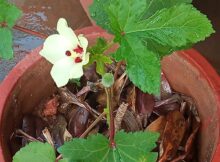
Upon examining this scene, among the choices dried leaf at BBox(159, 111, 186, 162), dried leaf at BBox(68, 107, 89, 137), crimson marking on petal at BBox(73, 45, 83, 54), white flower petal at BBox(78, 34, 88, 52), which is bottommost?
dried leaf at BBox(159, 111, 186, 162)

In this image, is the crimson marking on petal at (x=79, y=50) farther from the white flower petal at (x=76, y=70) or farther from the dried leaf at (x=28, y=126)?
the dried leaf at (x=28, y=126)

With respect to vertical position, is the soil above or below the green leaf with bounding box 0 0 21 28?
below

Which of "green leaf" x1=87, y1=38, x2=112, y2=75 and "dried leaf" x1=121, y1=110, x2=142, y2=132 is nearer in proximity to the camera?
"green leaf" x1=87, y1=38, x2=112, y2=75

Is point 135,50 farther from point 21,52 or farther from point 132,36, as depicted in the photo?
point 21,52

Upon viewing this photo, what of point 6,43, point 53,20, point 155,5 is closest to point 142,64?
point 155,5

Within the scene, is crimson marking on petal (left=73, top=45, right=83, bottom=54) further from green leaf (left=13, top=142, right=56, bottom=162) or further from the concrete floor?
the concrete floor

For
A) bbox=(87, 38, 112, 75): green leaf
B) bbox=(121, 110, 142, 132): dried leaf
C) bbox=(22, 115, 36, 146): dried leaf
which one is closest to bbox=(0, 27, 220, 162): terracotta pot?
bbox=(22, 115, 36, 146): dried leaf

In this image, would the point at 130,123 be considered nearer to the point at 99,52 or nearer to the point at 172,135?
the point at 172,135
